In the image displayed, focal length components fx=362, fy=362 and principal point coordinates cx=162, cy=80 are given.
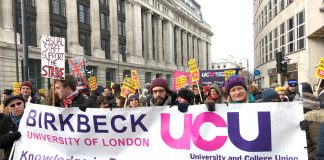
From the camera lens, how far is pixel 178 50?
76.8 m

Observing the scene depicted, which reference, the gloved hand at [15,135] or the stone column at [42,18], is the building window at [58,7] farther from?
the gloved hand at [15,135]

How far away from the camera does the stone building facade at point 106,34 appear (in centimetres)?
2875

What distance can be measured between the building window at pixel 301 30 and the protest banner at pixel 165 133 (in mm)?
23642

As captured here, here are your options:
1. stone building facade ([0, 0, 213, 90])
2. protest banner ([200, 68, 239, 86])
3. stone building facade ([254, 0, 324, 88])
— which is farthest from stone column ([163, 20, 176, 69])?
protest banner ([200, 68, 239, 86])

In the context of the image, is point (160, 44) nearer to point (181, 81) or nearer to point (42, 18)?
point (42, 18)

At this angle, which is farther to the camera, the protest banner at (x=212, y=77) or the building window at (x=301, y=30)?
the building window at (x=301, y=30)

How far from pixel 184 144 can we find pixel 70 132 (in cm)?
139

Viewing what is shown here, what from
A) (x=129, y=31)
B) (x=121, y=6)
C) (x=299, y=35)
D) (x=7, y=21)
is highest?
(x=121, y=6)

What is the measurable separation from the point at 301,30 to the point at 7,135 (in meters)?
24.8

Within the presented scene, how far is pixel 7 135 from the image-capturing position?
168 inches

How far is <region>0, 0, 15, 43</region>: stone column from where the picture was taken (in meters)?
27.9

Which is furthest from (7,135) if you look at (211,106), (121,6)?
(121,6)

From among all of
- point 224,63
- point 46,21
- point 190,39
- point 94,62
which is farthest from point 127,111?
point 224,63

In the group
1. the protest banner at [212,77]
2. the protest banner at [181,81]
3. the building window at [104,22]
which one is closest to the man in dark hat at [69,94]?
the protest banner at [181,81]
